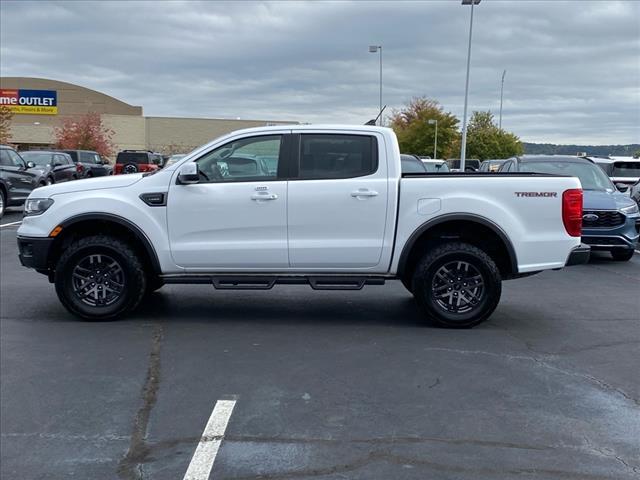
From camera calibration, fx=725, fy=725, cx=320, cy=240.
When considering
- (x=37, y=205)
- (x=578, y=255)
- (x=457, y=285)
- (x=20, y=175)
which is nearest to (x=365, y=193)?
(x=457, y=285)

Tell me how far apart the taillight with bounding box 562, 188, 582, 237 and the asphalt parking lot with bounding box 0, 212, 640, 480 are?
3.56 feet

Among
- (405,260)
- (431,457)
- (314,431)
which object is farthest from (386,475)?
(405,260)

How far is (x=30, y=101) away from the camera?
2667 inches

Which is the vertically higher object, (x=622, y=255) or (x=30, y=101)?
(x=30, y=101)

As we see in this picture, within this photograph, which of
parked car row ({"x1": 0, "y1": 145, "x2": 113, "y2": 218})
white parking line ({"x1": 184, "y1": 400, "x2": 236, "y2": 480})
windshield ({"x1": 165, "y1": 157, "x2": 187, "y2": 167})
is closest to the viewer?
white parking line ({"x1": 184, "y1": 400, "x2": 236, "y2": 480})

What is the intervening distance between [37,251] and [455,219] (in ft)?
13.9

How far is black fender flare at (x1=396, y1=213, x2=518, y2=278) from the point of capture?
719cm

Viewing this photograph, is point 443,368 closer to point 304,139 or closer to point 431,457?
point 431,457

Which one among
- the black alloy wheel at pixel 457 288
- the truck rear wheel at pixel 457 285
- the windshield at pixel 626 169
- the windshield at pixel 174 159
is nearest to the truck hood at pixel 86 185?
the windshield at pixel 174 159

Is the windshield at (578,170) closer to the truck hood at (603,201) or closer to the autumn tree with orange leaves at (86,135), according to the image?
the truck hood at (603,201)

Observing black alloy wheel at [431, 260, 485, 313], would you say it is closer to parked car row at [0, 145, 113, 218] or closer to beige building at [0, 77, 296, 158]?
parked car row at [0, 145, 113, 218]

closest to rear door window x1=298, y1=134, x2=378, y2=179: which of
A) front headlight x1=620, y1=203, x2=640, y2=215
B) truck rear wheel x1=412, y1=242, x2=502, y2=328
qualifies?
truck rear wheel x1=412, y1=242, x2=502, y2=328

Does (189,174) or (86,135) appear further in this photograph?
(86,135)

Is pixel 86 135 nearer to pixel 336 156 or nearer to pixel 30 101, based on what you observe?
pixel 30 101
